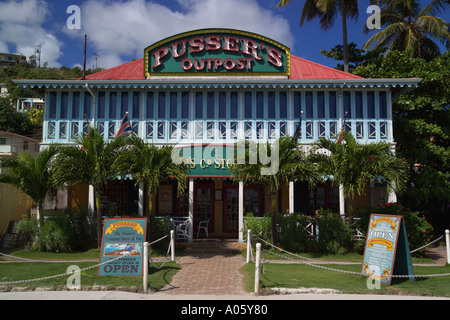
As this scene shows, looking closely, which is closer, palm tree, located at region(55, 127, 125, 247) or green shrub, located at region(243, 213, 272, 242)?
palm tree, located at region(55, 127, 125, 247)

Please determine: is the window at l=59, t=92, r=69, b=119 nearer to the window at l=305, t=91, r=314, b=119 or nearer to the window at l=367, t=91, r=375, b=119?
the window at l=305, t=91, r=314, b=119

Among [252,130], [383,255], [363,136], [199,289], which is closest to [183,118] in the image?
[252,130]

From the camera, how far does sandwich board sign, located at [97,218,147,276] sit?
938 cm

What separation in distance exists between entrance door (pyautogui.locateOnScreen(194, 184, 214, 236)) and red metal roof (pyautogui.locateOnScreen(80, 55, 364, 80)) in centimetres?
642

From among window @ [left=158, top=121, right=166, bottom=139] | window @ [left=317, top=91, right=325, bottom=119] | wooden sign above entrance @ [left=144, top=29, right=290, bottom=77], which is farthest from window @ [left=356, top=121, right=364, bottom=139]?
window @ [left=158, top=121, right=166, bottom=139]

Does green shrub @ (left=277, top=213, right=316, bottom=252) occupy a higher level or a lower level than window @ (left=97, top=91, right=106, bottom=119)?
lower

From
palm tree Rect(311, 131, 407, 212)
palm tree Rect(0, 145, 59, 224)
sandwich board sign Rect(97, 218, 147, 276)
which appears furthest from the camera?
palm tree Rect(0, 145, 59, 224)

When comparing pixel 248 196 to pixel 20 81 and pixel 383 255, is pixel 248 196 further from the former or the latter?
pixel 20 81

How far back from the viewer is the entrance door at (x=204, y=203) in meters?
17.6

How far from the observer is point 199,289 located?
849 cm

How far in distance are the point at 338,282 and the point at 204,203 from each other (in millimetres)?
9749

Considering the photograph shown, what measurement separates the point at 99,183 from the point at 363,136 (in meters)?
11.7

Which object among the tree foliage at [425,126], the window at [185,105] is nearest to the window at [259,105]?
the window at [185,105]

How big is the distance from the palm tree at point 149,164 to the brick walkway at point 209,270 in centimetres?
264
